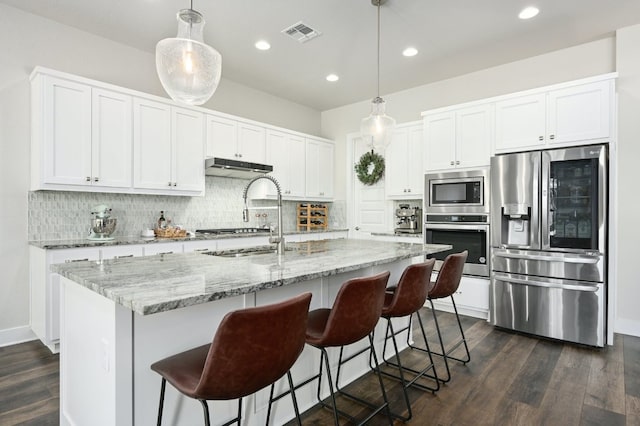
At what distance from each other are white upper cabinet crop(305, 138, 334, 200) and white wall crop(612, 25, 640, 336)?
150 inches

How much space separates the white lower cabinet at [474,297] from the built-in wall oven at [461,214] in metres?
0.09

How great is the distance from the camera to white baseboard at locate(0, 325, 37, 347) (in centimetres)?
312

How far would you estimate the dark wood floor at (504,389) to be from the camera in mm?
2053

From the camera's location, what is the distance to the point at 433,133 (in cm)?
438

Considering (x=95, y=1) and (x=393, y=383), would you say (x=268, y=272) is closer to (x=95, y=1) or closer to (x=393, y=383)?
(x=393, y=383)

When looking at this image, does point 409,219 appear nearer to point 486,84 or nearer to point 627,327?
point 486,84

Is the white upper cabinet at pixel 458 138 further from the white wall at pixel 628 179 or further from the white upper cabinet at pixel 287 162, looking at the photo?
the white upper cabinet at pixel 287 162

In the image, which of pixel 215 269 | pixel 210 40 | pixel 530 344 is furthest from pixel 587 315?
pixel 210 40

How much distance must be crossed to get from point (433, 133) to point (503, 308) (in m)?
2.20

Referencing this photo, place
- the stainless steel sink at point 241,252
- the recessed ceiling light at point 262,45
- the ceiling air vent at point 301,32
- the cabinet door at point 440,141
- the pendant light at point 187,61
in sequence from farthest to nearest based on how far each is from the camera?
the cabinet door at point 440,141 → the recessed ceiling light at point 262,45 → the ceiling air vent at point 301,32 → the stainless steel sink at point 241,252 → the pendant light at point 187,61

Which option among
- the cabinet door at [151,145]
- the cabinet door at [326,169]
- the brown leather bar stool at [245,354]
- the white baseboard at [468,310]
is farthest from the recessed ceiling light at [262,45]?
the white baseboard at [468,310]

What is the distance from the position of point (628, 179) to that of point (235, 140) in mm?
4387

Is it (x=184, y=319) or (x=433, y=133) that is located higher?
(x=433, y=133)

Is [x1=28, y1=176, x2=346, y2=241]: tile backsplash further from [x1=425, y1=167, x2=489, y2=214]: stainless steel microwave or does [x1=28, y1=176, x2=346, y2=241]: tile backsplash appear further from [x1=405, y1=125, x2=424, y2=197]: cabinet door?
[x1=425, y1=167, x2=489, y2=214]: stainless steel microwave
